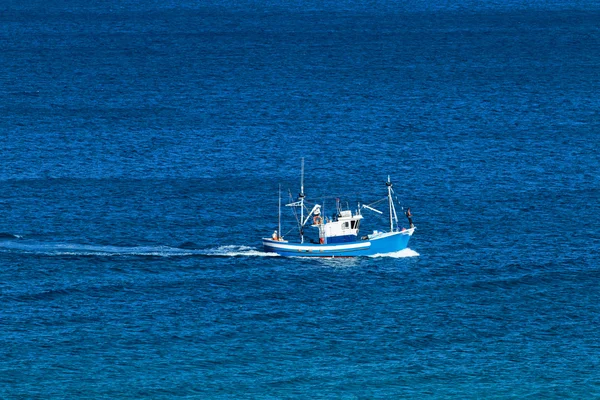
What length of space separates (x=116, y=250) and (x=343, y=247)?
30.9 metres

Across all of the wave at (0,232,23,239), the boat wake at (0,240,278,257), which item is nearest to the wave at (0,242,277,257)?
the boat wake at (0,240,278,257)

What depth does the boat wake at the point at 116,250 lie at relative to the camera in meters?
177

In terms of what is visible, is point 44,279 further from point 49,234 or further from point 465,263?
point 465,263

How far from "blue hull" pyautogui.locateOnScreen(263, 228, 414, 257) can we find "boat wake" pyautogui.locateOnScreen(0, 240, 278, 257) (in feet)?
6.79

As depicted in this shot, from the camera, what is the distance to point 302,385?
138 metres

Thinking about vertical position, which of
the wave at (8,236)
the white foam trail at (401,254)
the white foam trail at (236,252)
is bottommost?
the white foam trail at (401,254)

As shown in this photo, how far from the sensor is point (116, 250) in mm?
178500

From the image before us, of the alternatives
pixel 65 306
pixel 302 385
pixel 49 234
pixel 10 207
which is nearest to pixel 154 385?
pixel 302 385

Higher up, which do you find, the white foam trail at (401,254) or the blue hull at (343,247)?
the blue hull at (343,247)

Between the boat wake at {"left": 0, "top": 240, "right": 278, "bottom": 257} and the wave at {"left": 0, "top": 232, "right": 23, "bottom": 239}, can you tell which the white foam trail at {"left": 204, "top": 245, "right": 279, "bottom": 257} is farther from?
the wave at {"left": 0, "top": 232, "right": 23, "bottom": 239}

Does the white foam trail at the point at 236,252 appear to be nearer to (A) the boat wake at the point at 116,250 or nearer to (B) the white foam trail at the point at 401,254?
(A) the boat wake at the point at 116,250

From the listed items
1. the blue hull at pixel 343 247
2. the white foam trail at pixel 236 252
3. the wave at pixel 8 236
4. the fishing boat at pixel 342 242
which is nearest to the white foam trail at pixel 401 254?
the fishing boat at pixel 342 242

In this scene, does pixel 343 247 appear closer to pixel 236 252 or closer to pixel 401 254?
pixel 401 254

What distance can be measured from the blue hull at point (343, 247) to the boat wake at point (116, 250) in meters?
2.07
